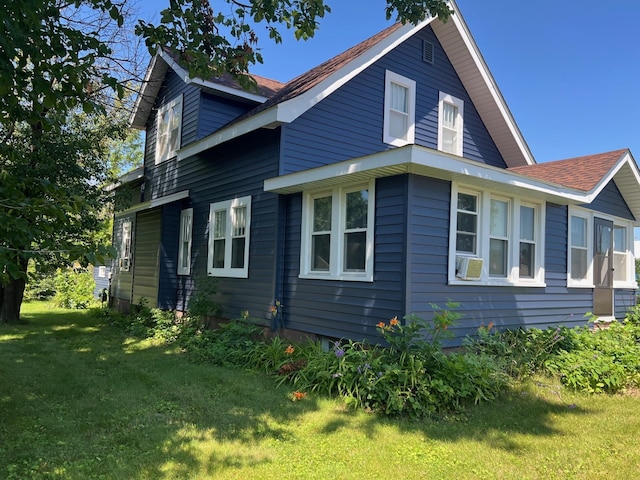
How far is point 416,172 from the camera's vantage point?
6656mm

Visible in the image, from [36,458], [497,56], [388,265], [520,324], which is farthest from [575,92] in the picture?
[36,458]

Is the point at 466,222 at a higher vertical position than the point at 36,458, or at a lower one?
higher

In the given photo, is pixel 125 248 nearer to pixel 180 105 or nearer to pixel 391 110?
pixel 180 105

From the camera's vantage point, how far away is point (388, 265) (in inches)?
270

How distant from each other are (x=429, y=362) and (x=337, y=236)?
2.62 meters

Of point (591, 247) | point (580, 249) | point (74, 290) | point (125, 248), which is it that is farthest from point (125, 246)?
point (591, 247)

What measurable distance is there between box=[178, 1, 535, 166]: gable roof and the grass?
4630mm

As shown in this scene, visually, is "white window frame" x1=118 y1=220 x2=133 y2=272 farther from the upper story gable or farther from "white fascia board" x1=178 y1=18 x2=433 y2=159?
"white fascia board" x1=178 y1=18 x2=433 y2=159

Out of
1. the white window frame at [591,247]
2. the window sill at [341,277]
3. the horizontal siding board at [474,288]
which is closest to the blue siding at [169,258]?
the window sill at [341,277]

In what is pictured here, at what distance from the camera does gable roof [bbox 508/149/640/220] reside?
897cm

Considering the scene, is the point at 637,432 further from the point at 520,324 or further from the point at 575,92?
the point at 575,92

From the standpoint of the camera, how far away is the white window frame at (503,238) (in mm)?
7195

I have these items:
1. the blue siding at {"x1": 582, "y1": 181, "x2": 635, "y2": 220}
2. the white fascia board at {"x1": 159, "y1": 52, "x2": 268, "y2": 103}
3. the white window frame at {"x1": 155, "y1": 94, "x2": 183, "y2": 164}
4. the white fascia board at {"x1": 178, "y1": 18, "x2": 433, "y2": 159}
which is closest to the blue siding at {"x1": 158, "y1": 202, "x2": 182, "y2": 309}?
the white window frame at {"x1": 155, "y1": 94, "x2": 183, "y2": 164}

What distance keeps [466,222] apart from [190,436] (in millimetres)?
5095
